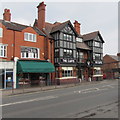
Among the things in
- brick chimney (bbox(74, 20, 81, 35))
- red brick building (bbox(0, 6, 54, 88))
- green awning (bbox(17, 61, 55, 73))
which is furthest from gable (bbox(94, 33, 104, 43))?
green awning (bbox(17, 61, 55, 73))

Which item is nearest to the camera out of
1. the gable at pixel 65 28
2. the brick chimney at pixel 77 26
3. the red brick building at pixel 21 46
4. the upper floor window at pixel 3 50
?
the upper floor window at pixel 3 50

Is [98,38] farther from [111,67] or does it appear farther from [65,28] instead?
[111,67]

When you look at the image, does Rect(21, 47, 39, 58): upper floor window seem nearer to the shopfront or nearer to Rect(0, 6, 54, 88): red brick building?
Rect(0, 6, 54, 88): red brick building

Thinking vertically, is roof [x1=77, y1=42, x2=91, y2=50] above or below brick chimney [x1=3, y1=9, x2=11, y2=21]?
below

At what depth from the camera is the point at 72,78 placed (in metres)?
28.2

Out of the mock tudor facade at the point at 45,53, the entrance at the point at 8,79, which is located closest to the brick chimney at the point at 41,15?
the mock tudor facade at the point at 45,53

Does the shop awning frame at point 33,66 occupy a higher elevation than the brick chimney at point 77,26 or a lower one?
lower

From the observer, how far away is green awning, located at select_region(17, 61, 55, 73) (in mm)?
21058

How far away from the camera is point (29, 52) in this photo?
78.2 ft

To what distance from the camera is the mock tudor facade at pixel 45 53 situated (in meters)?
21.3

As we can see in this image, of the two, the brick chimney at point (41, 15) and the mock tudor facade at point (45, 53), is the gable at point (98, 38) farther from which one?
the brick chimney at point (41, 15)

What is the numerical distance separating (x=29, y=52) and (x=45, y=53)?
3323mm

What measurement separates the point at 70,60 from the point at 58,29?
247 inches

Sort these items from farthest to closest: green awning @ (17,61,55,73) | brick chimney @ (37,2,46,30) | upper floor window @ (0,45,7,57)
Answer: brick chimney @ (37,2,46,30) → green awning @ (17,61,55,73) → upper floor window @ (0,45,7,57)
